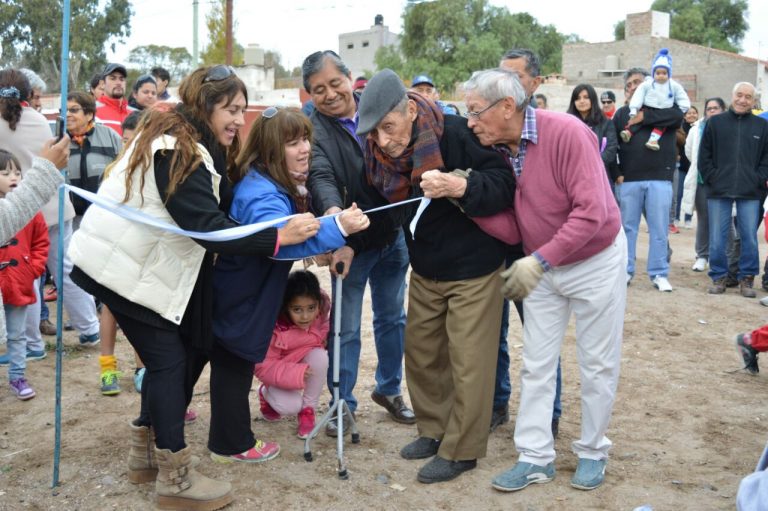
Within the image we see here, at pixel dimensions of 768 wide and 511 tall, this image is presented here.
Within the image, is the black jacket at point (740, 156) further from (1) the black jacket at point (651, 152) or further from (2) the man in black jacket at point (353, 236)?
(2) the man in black jacket at point (353, 236)

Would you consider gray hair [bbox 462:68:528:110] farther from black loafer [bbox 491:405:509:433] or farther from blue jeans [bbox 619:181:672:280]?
blue jeans [bbox 619:181:672:280]

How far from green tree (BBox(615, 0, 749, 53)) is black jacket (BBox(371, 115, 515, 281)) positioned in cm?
6066

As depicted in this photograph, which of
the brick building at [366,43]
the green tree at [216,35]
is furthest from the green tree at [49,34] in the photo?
the brick building at [366,43]

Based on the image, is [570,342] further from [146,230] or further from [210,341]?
[146,230]

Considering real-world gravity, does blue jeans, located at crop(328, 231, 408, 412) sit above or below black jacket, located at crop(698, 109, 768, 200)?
below

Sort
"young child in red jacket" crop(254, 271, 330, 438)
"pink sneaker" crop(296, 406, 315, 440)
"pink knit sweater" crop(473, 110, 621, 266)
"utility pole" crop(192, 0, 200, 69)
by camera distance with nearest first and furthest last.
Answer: "pink knit sweater" crop(473, 110, 621, 266) < "young child in red jacket" crop(254, 271, 330, 438) < "pink sneaker" crop(296, 406, 315, 440) < "utility pole" crop(192, 0, 200, 69)

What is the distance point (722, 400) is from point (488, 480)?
2.11 metres

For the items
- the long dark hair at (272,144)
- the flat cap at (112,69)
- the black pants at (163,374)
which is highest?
the flat cap at (112,69)

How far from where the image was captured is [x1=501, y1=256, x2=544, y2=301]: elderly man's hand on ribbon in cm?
334

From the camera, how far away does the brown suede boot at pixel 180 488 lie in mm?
3471

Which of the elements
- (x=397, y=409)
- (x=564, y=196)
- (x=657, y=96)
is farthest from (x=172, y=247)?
(x=657, y=96)

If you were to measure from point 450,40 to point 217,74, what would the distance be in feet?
149

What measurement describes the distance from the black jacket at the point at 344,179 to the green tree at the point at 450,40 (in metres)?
40.1

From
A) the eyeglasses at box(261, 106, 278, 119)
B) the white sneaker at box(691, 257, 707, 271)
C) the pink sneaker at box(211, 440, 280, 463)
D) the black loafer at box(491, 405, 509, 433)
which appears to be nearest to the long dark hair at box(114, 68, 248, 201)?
the eyeglasses at box(261, 106, 278, 119)
